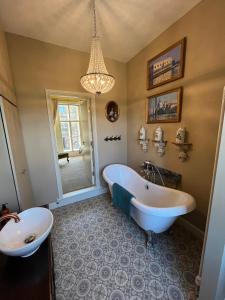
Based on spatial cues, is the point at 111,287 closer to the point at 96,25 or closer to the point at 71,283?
the point at 71,283

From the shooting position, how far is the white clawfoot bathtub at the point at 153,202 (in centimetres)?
133

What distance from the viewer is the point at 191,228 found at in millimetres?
1786

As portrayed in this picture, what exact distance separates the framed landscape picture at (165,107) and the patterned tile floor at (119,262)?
5.31 feet

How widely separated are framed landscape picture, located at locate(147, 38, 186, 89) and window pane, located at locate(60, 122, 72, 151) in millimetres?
4762

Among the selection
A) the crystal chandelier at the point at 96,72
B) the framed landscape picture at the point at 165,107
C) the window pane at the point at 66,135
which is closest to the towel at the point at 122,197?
Result: the framed landscape picture at the point at 165,107

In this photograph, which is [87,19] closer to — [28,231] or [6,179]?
[6,179]

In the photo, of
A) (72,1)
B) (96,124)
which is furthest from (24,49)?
(96,124)

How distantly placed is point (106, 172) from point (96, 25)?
2.22 meters

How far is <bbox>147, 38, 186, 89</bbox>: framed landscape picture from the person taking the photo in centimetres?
164

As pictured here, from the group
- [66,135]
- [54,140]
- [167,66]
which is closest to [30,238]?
[54,140]

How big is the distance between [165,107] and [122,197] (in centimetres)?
144

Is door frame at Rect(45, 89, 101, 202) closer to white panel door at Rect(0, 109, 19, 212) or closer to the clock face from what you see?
the clock face

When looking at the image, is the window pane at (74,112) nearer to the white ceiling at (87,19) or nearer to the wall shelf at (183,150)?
the white ceiling at (87,19)

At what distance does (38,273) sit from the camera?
0.89 metres
